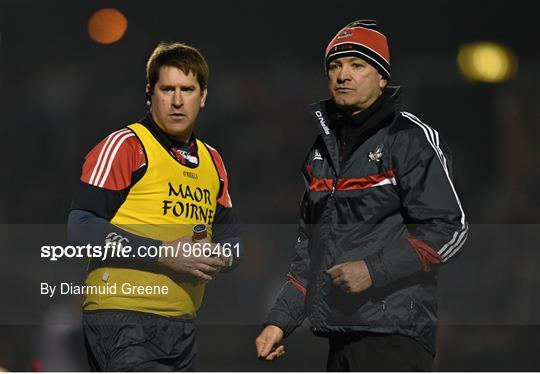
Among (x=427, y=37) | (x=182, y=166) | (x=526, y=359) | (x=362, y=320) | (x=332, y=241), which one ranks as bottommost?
(x=526, y=359)

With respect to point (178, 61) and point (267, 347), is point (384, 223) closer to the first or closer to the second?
point (267, 347)

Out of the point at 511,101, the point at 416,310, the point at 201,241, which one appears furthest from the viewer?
the point at 511,101

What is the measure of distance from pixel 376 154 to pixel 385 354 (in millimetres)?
971

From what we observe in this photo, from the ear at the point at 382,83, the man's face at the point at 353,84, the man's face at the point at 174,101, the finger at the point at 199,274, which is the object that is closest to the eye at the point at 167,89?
the man's face at the point at 174,101

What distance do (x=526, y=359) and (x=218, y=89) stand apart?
458 cm

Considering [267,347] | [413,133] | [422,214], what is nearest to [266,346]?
[267,347]

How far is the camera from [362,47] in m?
5.53

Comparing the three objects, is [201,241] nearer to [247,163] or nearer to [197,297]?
[197,297]

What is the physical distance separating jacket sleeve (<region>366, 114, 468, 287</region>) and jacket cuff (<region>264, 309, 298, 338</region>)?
596 millimetres

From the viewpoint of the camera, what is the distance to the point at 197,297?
5.88m

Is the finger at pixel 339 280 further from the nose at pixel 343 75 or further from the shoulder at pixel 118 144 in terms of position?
the shoulder at pixel 118 144

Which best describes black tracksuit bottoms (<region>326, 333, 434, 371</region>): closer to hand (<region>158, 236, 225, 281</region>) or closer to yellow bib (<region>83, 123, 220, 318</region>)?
hand (<region>158, 236, 225, 281</region>)

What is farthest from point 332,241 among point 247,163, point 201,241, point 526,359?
point 247,163

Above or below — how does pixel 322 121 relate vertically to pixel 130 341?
above
